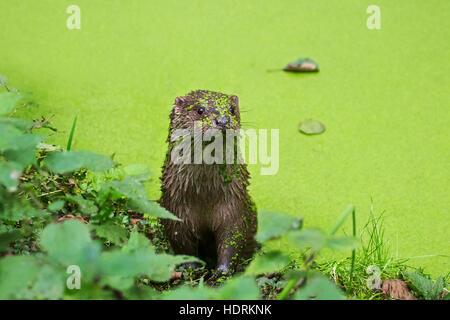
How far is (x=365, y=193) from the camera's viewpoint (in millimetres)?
2533

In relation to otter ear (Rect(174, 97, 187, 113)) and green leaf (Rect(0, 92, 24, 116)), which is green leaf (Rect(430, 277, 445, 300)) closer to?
otter ear (Rect(174, 97, 187, 113))

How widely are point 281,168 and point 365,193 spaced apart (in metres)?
0.41

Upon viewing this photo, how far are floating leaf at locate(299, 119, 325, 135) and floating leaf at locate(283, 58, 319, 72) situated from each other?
1.40 ft

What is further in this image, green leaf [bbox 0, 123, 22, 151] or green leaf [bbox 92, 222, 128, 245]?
green leaf [bbox 92, 222, 128, 245]

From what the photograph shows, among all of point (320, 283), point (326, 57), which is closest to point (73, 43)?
point (326, 57)

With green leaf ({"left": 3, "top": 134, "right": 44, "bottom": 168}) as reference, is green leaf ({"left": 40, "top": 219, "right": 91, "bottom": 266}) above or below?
below

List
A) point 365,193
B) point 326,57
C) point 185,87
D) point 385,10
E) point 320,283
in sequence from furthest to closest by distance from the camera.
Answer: point 385,10, point 326,57, point 185,87, point 365,193, point 320,283

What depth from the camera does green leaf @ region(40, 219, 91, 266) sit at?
2.98 feet

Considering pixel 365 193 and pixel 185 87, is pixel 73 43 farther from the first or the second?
pixel 365 193

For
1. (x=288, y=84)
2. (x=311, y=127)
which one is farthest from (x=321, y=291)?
(x=288, y=84)

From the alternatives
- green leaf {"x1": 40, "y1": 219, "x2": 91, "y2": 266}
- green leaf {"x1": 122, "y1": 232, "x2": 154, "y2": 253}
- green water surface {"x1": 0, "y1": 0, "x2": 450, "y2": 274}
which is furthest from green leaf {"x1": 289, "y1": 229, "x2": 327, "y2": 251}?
green water surface {"x1": 0, "y1": 0, "x2": 450, "y2": 274}

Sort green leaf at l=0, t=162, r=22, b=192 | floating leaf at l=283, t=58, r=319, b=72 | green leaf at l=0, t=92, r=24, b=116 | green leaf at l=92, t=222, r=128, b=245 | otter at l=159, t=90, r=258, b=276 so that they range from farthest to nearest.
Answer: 1. floating leaf at l=283, t=58, r=319, b=72
2. otter at l=159, t=90, r=258, b=276
3. green leaf at l=92, t=222, r=128, b=245
4. green leaf at l=0, t=92, r=24, b=116
5. green leaf at l=0, t=162, r=22, b=192

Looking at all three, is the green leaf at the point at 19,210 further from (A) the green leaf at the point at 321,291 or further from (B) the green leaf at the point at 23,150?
(A) the green leaf at the point at 321,291

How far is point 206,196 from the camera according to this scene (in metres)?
1.83
